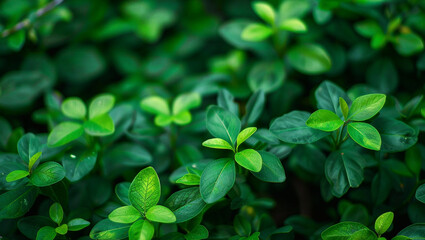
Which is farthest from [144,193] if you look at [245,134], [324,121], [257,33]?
[257,33]

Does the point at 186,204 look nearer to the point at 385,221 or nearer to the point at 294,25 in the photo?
the point at 385,221

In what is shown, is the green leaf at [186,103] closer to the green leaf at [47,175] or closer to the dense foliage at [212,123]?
the dense foliage at [212,123]

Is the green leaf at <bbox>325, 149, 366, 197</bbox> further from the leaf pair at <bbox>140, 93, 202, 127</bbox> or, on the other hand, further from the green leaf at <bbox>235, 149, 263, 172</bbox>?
the leaf pair at <bbox>140, 93, 202, 127</bbox>

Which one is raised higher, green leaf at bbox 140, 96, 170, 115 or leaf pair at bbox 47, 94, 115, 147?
leaf pair at bbox 47, 94, 115, 147

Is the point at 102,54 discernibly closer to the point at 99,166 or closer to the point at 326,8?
the point at 99,166

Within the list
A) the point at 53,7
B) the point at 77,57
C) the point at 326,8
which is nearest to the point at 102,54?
the point at 77,57

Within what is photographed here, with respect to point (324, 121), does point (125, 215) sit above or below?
below

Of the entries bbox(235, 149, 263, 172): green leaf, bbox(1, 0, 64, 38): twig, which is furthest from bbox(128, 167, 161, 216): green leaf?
bbox(1, 0, 64, 38): twig
